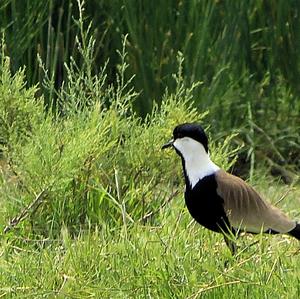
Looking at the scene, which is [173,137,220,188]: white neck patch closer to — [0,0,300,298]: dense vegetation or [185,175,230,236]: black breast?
[185,175,230,236]: black breast

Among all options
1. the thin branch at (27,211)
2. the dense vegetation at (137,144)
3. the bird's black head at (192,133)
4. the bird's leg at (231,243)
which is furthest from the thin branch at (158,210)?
the bird's leg at (231,243)

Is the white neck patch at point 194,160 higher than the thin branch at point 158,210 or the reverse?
higher

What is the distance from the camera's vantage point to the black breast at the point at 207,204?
5148 millimetres

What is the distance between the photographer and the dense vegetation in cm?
477

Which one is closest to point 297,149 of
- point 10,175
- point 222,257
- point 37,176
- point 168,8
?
point 168,8

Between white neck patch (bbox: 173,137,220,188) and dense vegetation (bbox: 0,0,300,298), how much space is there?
0.25 meters

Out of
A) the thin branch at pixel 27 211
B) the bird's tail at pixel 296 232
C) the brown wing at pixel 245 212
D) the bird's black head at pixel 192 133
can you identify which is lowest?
the thin branch at pixel 27 211

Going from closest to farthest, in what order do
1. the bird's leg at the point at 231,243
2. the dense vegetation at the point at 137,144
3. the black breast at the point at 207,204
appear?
1. the dense vegetation at the point at 137,144
2. the bird's leg at the point at 231,243
3. the black breast at the point at 207,204

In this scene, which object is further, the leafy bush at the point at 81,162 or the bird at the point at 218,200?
the leafy bush at the point at 81,162

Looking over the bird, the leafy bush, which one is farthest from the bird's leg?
the leafy bush

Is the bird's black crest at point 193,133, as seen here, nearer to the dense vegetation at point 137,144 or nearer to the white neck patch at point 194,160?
the white neck patch at point 194,160

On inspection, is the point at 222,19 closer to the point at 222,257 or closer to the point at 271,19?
the point at 271,19

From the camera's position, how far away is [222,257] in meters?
4.84

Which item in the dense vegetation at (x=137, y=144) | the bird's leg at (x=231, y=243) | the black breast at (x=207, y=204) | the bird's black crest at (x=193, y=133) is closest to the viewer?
the dense vegetation at (x=137, y=144)
